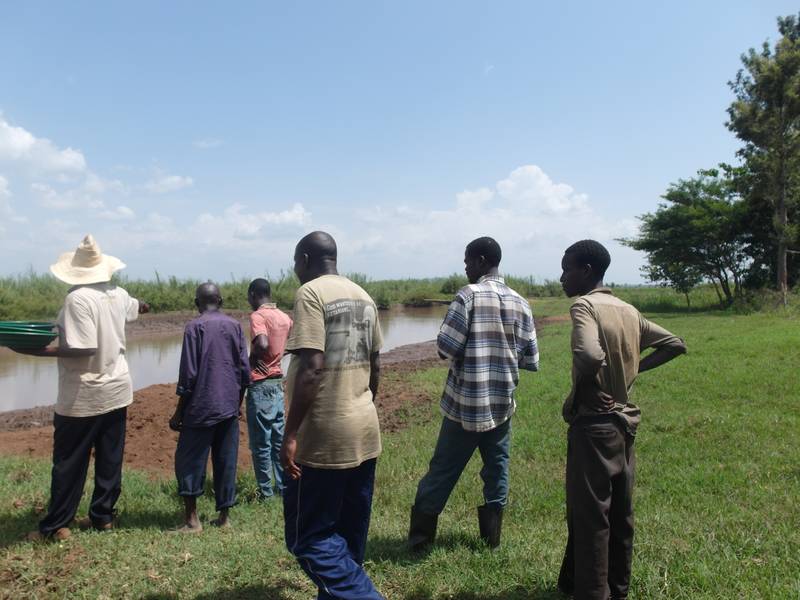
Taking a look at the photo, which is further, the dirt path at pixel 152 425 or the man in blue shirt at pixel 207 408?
the dirt path at pixel 152 425

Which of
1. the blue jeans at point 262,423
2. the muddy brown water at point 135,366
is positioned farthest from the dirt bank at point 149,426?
the muddy brown water at point 135,366

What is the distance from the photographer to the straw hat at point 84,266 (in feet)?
12.6

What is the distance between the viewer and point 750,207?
79.4 feet

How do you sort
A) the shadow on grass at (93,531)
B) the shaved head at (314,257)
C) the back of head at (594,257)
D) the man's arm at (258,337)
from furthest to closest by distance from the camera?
the man's arm at (258,337) < the shadow on grass at (93,531) < the back of head at (594,257) < the shaved head at (314,257)

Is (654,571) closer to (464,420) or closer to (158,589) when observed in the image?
(464,420)

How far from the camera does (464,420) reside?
336cm

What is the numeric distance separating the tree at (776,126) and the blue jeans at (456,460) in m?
22.2

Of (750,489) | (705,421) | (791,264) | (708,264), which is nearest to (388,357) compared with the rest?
(705,421)

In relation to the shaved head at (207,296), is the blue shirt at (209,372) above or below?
below

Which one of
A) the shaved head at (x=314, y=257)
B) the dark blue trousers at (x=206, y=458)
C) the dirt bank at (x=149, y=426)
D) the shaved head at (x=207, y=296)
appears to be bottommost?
the dirt bank at (x=149, y=426)

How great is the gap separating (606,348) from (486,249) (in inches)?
44.5

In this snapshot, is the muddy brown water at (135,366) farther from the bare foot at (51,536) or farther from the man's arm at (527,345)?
the man's arm at (527,345)

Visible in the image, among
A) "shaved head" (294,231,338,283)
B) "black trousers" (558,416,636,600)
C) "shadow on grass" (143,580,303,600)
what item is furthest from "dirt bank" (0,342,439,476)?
"black trousers" (558,416,636,600)

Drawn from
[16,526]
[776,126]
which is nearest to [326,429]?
[16,526]
